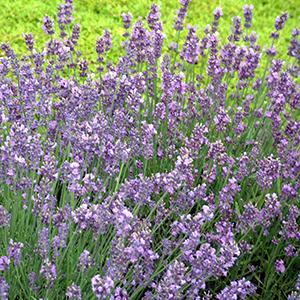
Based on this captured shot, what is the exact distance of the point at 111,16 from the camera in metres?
6.19

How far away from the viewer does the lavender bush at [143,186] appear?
6.40 ft

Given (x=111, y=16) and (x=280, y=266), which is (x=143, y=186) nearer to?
(x=280, y=266)

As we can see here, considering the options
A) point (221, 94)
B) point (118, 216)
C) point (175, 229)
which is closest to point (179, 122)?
point (221, 94)

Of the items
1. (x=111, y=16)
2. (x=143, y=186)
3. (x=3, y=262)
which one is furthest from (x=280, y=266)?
(x=111, y=16)

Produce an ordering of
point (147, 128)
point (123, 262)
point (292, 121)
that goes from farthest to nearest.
→ point (292, 121) → point (147, 128) → point (123, 262)

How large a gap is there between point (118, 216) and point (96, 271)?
1.62 ft

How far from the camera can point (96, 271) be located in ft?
7.28

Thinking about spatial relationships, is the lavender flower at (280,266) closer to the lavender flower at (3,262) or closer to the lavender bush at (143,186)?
the lavender bush at (143,186)

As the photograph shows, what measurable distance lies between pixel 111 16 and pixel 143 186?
4471mm

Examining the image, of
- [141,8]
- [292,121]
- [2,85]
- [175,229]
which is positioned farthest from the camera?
[141,8]

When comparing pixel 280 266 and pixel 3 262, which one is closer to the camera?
pixel 3 262

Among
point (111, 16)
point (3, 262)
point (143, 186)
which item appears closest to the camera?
point (3, 262)

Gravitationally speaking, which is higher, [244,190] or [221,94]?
[221,94]

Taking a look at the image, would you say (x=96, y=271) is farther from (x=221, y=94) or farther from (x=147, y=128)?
(x=221, y=94)
